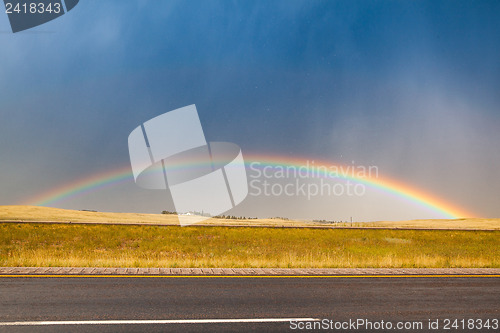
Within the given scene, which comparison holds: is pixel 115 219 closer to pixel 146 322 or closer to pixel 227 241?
pixel 227 241

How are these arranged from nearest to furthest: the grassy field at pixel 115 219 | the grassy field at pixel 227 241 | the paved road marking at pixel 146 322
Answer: the paved road marking at pixel 146 322 → the grassy field at pixel 227 241 → the grassy field at pixel 115 219

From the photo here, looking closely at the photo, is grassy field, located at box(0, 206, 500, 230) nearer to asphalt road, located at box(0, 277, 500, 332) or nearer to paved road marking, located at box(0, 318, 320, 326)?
asphalt road, located at box(0, 277, 500, 332)

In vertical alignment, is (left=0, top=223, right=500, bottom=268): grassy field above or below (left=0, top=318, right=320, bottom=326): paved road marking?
above

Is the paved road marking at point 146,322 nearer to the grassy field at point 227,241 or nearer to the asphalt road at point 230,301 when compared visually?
the asphalt road at point 230,301

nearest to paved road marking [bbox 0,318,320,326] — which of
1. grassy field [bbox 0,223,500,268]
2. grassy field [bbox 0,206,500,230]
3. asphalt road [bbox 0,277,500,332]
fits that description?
asphalt road [bbox 0,277,500,332]

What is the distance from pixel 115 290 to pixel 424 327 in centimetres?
633

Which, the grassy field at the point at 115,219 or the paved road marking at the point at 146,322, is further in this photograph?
the grassy field at the point at 115,219

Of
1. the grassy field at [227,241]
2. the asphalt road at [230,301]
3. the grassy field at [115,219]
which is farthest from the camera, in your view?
the grassy field at [115,219]

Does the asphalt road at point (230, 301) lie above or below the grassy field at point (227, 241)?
below

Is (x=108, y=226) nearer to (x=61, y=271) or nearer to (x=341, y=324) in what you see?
(x=61, y=271)

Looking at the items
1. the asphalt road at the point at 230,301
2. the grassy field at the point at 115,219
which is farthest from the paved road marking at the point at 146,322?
the grassy field at the point at 115,219

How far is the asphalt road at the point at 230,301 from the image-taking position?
284 inches

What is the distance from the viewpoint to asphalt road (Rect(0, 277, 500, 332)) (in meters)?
7.21

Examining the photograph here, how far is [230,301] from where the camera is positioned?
877 centimetres
